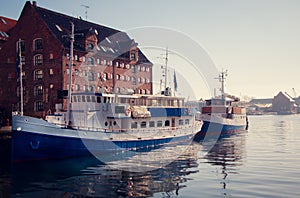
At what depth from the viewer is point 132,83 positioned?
68.0m

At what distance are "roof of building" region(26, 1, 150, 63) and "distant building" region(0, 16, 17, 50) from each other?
37.3ft

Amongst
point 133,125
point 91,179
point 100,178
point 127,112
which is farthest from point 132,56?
point 91,179

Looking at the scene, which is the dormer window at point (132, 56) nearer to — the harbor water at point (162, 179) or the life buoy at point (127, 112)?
the life buoy at point (127, 112)

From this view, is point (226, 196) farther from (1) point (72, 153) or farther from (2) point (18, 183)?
(1) point (72, 153)

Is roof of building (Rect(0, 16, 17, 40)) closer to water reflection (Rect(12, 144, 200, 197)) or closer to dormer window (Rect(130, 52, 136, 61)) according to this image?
dormer window (Rect(130, 52, 136, 61))

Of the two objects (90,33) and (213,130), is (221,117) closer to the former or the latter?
(213,130)

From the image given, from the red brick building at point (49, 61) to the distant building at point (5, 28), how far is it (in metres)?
3.64

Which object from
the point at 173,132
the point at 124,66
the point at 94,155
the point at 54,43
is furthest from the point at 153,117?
the point at 124,66

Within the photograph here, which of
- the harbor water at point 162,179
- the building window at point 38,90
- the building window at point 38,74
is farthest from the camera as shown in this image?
the building window at point 38,74

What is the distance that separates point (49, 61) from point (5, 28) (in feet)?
66.0

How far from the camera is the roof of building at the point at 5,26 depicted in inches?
2524

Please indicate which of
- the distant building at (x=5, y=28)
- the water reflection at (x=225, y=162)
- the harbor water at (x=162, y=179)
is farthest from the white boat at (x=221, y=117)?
the distant building at (x=5, y=28)

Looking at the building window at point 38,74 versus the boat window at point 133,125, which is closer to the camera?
the boat window at point 133,125

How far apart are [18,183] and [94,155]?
1014 cm
